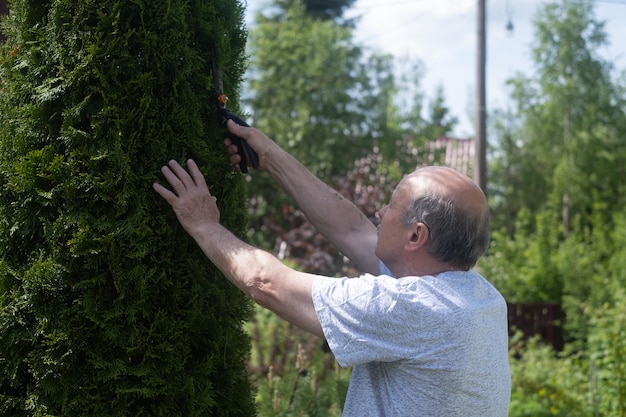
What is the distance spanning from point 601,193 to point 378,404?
51.4 ft

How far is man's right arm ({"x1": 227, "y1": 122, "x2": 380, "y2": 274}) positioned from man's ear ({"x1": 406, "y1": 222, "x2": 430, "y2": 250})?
54 centimetres

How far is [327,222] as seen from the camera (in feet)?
9.46

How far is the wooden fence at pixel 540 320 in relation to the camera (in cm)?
1056

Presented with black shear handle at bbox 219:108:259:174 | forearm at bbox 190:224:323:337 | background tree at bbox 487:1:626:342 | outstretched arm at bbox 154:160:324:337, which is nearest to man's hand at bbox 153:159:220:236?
outstretched arm at bbox 154:160:324:337

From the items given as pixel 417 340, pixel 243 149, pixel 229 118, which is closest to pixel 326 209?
pixel 243 149

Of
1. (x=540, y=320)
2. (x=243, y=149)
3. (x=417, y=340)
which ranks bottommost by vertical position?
(x=540, y=320)

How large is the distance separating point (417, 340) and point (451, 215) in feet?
1.23

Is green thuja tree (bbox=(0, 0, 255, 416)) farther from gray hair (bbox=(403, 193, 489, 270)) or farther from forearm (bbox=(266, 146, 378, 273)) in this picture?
gray hair (bbox=(403, 193, 489, 270))

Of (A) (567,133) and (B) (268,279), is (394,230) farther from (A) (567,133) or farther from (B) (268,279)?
(A) (567,133)

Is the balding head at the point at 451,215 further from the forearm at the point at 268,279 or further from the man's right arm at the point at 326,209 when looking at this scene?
the man's right arm at the point at 326,209

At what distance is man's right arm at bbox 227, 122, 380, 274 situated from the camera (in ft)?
9.22

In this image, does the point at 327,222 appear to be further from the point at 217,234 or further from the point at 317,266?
the point at 317,266

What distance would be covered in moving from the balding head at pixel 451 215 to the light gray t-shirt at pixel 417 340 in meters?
0.07

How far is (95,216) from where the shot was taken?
7.67 ft
